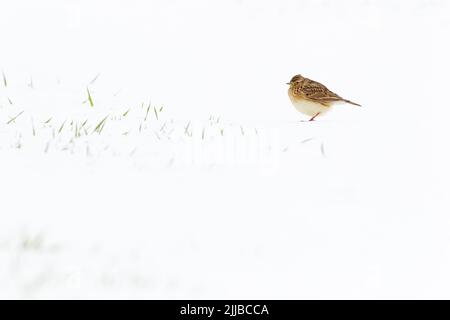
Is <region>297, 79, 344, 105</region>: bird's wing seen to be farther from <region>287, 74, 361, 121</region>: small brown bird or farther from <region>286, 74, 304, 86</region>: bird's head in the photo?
<region>286, 74, 304, 86</region>: bird's head

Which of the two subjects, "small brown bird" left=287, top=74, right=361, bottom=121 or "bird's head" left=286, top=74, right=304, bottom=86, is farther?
"bird's head" left=286, top=74, right=304, bottom=86

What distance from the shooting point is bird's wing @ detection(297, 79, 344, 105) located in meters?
9.12

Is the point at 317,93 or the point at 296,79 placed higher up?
the point at 296,79

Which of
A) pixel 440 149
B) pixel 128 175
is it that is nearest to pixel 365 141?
pixel 440 149

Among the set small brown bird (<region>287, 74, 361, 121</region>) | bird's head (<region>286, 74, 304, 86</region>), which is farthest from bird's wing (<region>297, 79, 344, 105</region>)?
bird's head (<region>286, 74, 304, 86</region>)

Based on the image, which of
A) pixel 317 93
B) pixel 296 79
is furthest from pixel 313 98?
pixel 296 79

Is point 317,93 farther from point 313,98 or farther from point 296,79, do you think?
point 296,79

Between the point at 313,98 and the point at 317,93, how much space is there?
0.09m

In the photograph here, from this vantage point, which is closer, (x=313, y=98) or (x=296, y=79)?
(x=313, y=98)

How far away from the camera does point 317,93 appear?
9.14 meters

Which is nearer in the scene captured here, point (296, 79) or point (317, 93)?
point (317, 93)

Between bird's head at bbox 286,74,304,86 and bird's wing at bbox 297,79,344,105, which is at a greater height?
bird's head at bbox 286,74,304,86

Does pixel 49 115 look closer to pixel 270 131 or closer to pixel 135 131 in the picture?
pixel 135 131

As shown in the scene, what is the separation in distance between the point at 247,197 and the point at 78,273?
1779mm
